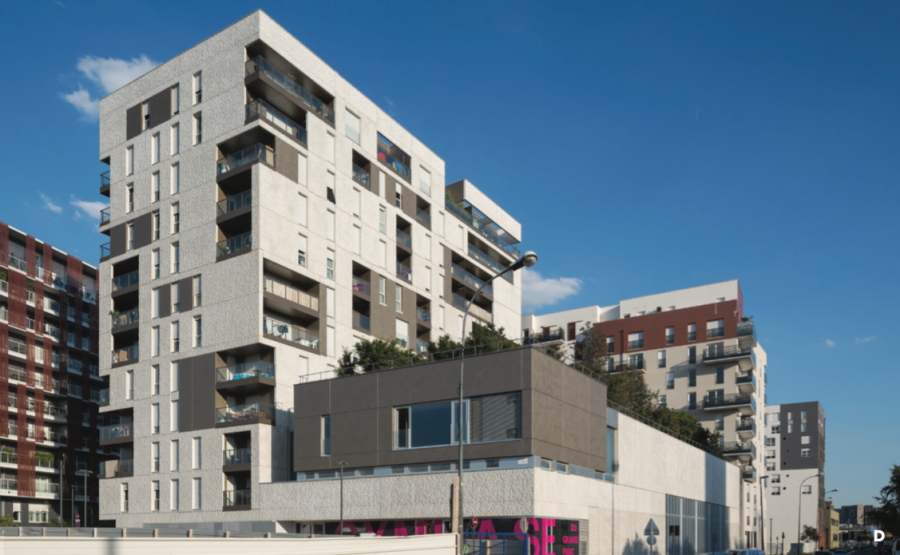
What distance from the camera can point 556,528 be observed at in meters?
33.3

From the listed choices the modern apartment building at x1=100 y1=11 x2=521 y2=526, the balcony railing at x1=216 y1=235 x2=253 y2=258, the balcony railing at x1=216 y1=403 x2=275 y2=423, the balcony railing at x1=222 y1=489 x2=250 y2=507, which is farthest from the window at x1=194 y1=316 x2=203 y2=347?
the balcony railing at x1=222 y1=489 x2=250 y2=507

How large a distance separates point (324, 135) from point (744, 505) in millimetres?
56037

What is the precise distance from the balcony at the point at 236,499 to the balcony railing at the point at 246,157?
18.4 m

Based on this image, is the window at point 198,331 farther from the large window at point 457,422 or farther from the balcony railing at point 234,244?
the large window at point 457,422

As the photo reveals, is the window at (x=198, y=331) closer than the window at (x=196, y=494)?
No

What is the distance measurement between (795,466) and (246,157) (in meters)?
119

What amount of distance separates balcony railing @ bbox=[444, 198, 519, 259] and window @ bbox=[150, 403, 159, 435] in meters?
26.9

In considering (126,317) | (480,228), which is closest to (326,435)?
(126,317)

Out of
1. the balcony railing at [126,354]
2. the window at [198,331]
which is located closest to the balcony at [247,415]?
the window at [198,331]

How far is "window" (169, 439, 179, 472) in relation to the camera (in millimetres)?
45375

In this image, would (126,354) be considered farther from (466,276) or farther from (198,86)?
(466,276)

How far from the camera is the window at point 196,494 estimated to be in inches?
1721

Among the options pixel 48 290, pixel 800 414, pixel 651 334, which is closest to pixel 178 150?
pixel 48 290

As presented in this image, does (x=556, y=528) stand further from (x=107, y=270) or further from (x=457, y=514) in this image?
(x=107, y=270)
